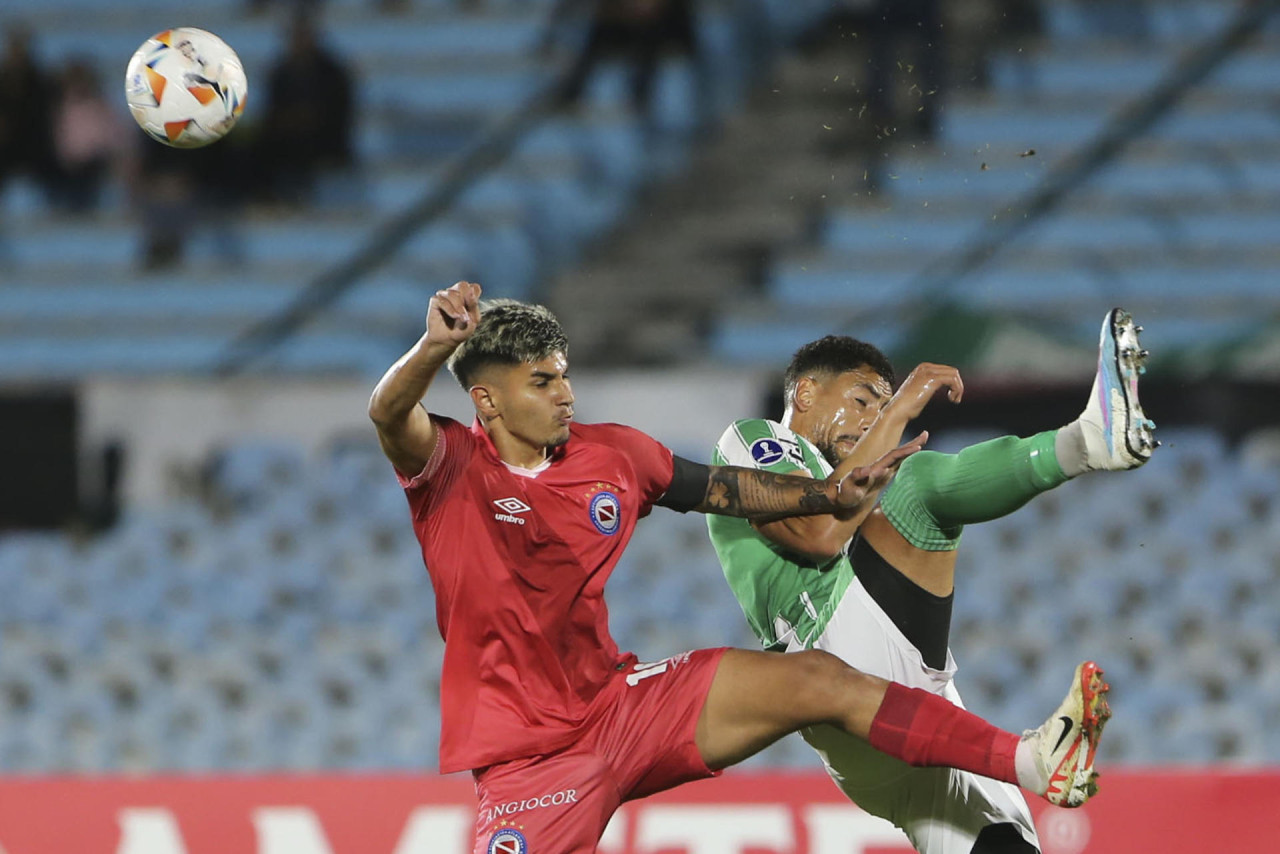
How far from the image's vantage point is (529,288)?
998 centimetres

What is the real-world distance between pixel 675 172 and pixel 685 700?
678 cm

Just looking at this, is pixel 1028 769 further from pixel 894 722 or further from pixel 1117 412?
pixel 1117 412

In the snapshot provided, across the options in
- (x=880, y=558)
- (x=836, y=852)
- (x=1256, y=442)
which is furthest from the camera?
(x=1256, y=442)

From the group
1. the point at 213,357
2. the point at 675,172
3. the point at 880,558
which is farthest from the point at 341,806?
the point at 675,172

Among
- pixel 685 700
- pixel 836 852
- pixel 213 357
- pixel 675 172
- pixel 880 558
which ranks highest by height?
pixel 675 172

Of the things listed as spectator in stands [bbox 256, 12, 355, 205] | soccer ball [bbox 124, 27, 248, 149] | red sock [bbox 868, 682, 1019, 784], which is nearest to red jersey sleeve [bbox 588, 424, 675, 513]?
red sock [bbox 868, 682, 1019, 784]

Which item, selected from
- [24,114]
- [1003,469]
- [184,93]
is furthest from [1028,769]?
[24,114]

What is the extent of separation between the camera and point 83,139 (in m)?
10.2

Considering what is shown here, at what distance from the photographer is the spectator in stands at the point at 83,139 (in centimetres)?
1011

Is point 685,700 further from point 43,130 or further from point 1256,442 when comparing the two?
point 43,130

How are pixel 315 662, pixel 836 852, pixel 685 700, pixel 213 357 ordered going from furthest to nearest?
pixel 213 357 < pixel 315 662 < pixel 836 852 < pixel 685 700

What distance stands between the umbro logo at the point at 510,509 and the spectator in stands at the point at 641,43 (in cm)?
673

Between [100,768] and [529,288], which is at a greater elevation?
[529,288]

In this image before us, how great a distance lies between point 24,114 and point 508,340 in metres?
7.23
